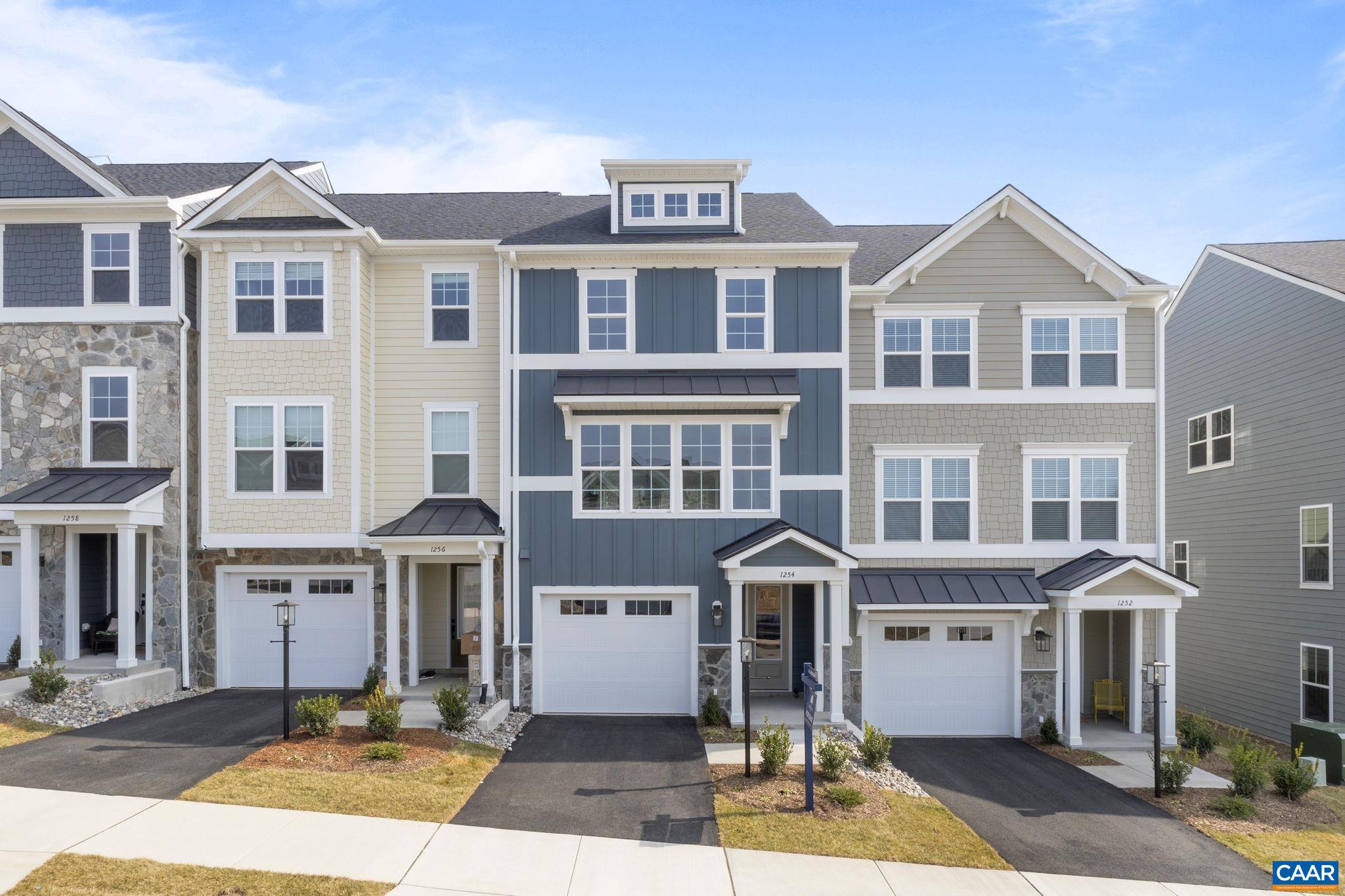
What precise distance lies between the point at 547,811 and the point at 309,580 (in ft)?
27.0

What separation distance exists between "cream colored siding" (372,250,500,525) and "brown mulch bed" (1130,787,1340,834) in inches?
443

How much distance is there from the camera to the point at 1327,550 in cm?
1550

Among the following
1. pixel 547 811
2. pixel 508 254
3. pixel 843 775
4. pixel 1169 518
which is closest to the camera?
pixel 547 811

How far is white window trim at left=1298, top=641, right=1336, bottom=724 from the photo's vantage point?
49.6 feet

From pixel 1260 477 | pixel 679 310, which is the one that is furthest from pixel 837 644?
pixel 1260 477

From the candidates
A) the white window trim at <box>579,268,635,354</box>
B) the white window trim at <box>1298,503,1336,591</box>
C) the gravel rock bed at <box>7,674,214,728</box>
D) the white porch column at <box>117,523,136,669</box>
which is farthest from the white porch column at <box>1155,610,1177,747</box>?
the white porch column at <box>117,523,136,669</box>

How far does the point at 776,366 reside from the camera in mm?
15000

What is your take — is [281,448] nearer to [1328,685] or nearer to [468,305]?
[468,305]

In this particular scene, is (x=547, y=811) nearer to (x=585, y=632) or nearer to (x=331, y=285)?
(x=585, y=632)

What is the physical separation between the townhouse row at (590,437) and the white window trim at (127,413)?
0.18ft

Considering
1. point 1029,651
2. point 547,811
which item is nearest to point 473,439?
point 547,811

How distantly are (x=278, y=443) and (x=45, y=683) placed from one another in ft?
16.1

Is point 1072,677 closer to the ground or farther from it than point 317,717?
closer to the ground

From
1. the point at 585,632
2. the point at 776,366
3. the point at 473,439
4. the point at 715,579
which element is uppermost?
the point at 776,366
